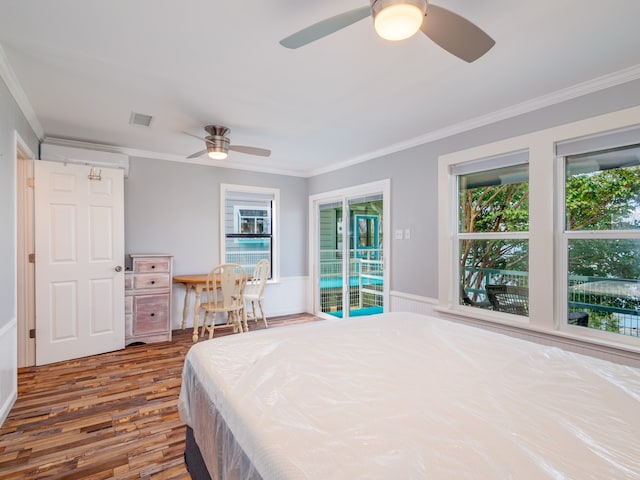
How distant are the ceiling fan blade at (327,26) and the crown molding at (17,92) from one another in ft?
6.00

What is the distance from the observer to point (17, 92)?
8.02ft

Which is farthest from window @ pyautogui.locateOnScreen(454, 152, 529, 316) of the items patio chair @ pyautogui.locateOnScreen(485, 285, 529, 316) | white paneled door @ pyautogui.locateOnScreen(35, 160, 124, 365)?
white paneled door @ pyautogui.locateOnScreen(35, 160, 124, 365)

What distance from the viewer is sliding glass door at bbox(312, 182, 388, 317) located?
4.29 metres

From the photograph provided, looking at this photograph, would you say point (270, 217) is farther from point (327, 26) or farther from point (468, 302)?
point (327, 26)

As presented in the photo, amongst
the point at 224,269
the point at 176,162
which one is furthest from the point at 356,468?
the point at 176,162

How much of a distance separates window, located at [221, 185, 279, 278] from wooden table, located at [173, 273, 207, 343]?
2.08 ft

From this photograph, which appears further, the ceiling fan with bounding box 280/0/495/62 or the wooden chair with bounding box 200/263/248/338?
the wooden chair with bounding box 200/263/248/338

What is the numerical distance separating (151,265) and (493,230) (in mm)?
3642

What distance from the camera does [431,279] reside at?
11.3 ft

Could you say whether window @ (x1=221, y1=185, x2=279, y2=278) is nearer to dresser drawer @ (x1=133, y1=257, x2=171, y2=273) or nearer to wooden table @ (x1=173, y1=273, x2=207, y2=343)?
wooden table @ (x1=173, y1=273, x2=207, y2=343)

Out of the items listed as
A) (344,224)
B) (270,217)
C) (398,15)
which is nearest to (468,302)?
(344,224)

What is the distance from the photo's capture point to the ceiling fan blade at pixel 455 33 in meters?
1.31

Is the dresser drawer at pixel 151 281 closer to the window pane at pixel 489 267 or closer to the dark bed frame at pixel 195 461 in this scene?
the dark bed frame at pixel 195 461

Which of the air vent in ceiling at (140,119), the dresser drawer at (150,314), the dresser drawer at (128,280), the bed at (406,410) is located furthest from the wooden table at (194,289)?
the bed at (406,410)
